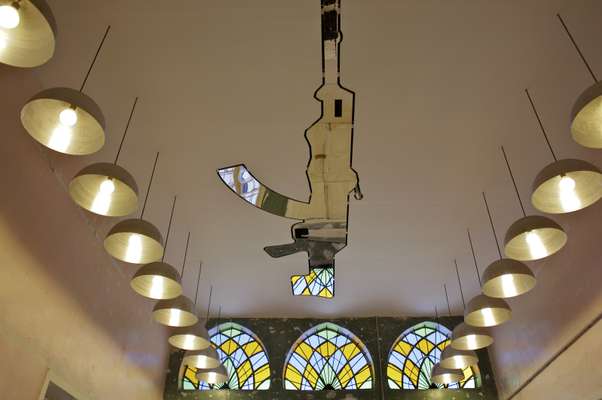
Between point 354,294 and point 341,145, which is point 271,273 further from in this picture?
point 341,145

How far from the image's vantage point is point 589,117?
2383 mm

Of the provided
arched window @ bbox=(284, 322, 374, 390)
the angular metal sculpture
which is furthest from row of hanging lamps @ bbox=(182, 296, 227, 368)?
the angular metal sculpture

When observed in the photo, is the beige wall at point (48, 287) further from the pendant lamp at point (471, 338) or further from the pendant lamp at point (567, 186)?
the pendant lamp at point (471, 338)

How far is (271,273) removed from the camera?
6.18m

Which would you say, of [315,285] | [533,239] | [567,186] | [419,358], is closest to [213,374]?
[315,285]

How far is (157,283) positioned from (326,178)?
157cm

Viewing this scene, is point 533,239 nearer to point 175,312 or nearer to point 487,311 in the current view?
point 487,311

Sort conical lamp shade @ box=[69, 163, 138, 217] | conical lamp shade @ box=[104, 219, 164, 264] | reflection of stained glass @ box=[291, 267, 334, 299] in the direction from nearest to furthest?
conical lamp shade @ box=[69, 163, 138, 217], conical lamp shade @ box=[104, 219, 164, 264], reflection of stained glass @ box=[291, 267, 334, 299]

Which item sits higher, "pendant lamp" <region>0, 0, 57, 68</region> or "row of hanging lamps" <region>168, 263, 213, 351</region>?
"pendant lamp" <region>0, 0, 57, 68</region>

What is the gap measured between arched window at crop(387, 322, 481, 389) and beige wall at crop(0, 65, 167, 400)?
3.77m

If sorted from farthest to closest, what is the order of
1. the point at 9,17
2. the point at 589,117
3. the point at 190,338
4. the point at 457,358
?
the point at 457,358
the point at 190,338
the point at 589,117
the point at 9,17

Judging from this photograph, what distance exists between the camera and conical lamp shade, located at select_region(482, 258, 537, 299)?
11.4 feet

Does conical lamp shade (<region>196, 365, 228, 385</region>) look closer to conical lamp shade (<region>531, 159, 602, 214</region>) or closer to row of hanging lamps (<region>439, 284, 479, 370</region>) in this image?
row of hanging lamps (<region>439, 284, 479, 370</region>)

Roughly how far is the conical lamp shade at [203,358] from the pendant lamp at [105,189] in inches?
116
